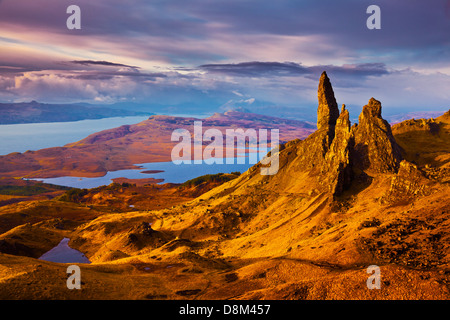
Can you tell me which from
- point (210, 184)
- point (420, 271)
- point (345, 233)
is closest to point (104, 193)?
point (210, 184)

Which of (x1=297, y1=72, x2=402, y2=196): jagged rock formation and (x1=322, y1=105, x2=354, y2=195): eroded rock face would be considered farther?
(x1=297, y1=72, x2=402, y2=196): jagged rock formation

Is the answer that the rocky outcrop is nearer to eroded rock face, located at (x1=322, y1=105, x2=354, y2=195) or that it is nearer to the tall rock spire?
eroded rock face, located at (x1=322, y1=105, x2=354, y2=195)

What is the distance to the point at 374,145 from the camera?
209ft

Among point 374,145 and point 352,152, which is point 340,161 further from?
point 374,145

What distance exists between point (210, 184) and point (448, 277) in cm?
15876

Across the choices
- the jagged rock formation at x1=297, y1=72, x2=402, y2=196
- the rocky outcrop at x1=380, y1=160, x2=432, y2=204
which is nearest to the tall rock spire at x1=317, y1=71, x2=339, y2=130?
the jagged rock formation at x1=297, y1=72, x2=402, y2=196

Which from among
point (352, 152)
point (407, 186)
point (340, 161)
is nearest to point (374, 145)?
point (352, 152)

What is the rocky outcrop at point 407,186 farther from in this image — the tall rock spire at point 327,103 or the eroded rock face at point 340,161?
the tall rock spire at point 327,103

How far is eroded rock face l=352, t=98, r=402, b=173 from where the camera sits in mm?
61547

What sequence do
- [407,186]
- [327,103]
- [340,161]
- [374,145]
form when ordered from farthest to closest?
[327,103]
[374,145]
[340,161]
[407,186]

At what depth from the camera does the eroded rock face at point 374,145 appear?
61.5 metres

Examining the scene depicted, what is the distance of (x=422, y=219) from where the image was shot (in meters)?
39.4
